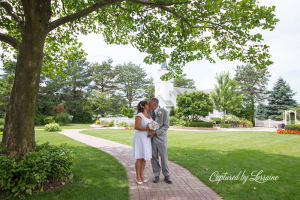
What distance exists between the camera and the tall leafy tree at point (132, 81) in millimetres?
39375

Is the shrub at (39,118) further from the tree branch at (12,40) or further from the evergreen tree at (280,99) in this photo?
the evergreen tree at (280,99)

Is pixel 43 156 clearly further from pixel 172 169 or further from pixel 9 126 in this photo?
pixel 172 169

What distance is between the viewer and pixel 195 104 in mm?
21609

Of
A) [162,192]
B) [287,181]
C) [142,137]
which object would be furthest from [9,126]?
[287,181]

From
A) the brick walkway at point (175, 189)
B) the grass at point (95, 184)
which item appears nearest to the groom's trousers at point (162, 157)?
the brick walkway at point (175, 189)

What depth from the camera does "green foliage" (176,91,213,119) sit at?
21297 mm

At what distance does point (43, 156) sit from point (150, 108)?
2420 millimetres

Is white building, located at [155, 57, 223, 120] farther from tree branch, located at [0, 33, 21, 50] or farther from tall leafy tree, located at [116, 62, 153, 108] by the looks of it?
tree branch, located at [0, 33, 21, 50]

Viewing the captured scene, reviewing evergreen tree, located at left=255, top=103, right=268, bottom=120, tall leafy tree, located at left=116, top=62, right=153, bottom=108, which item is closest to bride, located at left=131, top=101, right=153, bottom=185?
tall leafy tree, located at left=116, top=62, right=153, bottom=108

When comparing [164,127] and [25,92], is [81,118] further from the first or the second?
[164,127]

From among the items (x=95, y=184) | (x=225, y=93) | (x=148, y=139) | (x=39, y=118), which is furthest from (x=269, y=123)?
(x=39, y=118)

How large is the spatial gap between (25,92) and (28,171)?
5.11ft

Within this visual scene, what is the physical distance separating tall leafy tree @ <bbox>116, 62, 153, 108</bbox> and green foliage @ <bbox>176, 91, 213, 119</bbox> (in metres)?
18.9

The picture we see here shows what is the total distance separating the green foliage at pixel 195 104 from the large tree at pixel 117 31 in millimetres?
14049
